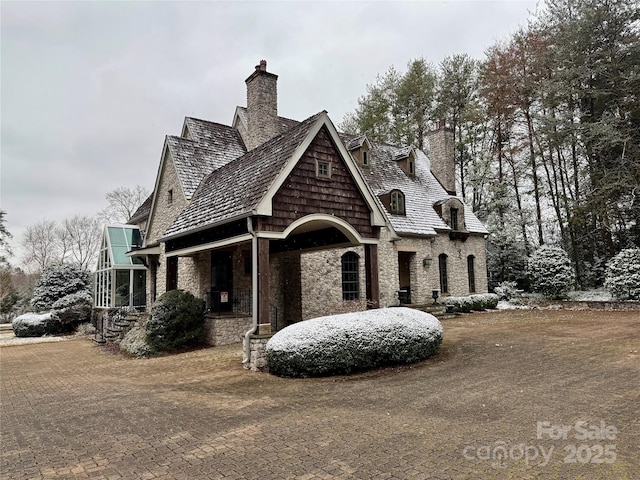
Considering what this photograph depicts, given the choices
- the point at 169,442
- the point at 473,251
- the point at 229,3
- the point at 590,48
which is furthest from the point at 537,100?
the point at 169,442

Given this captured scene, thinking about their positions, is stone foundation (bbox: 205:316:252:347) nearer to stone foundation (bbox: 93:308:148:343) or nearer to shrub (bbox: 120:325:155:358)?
shrub (bbox: 120:325:155:358)

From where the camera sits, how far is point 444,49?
98.0 feet

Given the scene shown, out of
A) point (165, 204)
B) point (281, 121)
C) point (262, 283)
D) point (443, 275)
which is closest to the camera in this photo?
point (262, 283)

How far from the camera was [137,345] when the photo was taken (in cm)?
1229

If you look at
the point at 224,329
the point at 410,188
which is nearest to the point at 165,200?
the point at 224,329

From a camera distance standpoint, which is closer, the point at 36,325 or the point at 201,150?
the point at 201,150

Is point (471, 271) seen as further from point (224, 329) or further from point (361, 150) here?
point (224, 329)

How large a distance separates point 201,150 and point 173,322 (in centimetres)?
870

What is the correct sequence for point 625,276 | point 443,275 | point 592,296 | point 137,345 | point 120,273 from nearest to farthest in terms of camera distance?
point 137,345 < point 625,276 < point 592,296 < point 120,273 < point 443,275

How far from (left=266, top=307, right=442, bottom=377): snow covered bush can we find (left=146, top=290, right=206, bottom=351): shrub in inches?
198

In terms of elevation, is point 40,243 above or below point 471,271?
above

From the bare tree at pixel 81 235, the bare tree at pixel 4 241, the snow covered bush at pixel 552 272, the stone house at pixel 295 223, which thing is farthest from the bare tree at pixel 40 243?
the snow covered bush at pixel 552 272

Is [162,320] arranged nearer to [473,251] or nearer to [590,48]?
[473,251]

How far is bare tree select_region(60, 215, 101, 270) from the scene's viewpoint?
1858 inches
